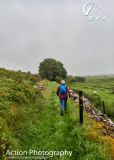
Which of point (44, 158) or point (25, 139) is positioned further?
point (25, 139)

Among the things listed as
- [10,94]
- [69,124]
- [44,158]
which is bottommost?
[44,158]

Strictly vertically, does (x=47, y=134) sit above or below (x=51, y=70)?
below

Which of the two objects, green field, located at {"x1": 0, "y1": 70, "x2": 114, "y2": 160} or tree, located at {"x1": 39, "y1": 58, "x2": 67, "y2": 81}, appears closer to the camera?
green field, located at {"x1": 0, "y1": 70, "x2": 114, "y2": 160}

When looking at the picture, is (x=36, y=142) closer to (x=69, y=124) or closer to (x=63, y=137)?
(x=63, y=137)

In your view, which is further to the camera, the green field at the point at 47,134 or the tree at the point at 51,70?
the tree at the point at 51,70

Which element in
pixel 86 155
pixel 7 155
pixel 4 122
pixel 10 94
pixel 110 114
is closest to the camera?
pixel 7 155

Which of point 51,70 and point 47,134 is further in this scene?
point 51,70

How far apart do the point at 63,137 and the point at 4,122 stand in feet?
9.58

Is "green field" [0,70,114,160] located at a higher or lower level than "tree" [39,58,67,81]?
lower

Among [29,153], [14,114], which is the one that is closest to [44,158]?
[29,153]

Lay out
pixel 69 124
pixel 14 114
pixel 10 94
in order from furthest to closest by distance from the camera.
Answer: pixel 10 94
pixel 69 124
pixel 14 114

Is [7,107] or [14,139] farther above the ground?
[7,107]

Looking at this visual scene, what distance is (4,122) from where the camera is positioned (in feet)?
48.8

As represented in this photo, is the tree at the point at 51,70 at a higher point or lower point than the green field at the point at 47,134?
higher
